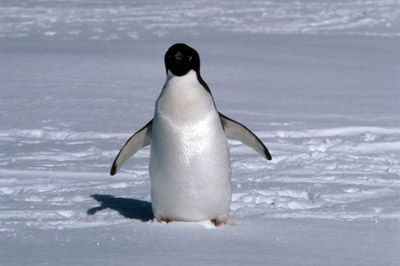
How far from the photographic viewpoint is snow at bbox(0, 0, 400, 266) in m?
2.61

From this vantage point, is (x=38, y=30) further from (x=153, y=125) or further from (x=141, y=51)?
(x=153, y=125)

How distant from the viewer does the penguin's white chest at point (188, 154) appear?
2.94 meters

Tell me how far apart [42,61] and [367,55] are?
4.06 metres

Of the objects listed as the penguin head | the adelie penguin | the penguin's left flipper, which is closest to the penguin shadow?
the adelie penguin

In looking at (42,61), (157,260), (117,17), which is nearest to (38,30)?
(117,17)

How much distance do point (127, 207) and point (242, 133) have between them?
0.69 meters

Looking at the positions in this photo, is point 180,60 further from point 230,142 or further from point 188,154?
point 230,142

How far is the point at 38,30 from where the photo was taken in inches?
410

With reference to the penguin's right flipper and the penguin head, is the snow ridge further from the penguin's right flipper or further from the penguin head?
the penguin head

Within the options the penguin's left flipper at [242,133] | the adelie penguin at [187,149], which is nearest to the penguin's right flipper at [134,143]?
the adelie penguin at [187,149]

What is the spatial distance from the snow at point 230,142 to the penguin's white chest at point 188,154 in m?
0.13

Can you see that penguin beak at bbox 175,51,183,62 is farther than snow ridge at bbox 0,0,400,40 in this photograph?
No

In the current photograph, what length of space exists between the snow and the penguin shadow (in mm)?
14

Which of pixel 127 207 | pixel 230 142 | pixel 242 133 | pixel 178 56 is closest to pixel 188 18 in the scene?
pixel 230 142
